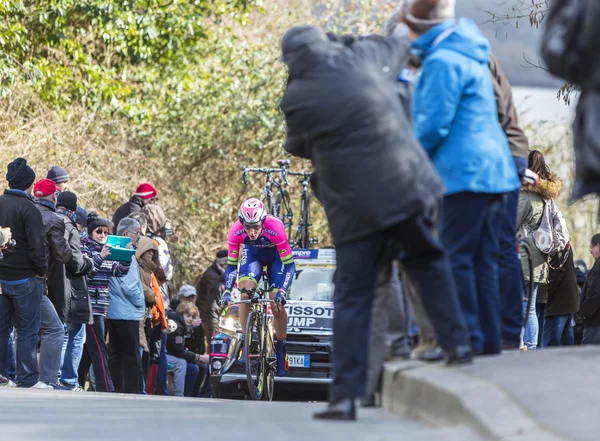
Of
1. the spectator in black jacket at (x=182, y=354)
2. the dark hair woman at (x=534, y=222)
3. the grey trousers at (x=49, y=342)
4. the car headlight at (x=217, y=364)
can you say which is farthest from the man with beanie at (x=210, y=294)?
the dark hair woman at (x=534, y=222)

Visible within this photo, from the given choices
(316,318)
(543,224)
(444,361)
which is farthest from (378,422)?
(316,318)

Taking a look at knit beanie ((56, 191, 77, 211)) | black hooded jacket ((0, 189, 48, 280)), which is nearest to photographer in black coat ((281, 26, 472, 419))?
black hooded jacket ((0, 189, 48, 280))

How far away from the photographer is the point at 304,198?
24000 millimetres

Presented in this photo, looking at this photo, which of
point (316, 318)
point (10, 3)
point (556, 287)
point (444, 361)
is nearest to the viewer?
point (444, 361)

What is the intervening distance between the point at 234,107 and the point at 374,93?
20705 millimetres

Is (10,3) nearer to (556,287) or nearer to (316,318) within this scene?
(316,318)

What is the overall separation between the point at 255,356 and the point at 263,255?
3.87 feet

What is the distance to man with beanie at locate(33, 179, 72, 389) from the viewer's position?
42.9ft

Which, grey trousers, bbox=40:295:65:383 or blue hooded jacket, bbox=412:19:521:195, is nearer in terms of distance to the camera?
blue hooded jacket, bbox=412:19:521:195

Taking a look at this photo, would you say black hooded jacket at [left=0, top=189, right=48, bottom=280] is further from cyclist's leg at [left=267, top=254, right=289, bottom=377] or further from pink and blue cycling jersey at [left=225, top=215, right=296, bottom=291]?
cyclist's leg at [left=267, top=254, right=289, bottom=377]

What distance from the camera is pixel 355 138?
21.8 feet

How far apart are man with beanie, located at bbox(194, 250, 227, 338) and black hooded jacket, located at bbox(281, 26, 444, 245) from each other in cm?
1305

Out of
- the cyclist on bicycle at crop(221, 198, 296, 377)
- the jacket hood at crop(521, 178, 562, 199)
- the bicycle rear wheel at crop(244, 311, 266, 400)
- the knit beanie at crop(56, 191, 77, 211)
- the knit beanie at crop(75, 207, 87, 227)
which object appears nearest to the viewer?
the jacket hood at crop(521, 178, 562, 199)

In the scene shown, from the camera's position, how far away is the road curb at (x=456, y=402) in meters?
5.72
